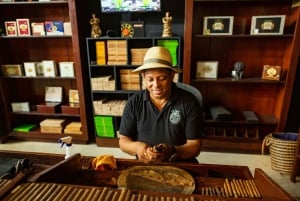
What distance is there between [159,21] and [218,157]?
184 cm

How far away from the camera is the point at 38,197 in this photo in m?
0.66

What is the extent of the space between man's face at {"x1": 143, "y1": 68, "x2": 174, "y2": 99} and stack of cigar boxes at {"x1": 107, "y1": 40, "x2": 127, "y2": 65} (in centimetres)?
139

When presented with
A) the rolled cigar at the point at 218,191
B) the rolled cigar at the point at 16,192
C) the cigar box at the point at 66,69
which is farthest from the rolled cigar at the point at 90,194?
the cigar box at the point at 66,69

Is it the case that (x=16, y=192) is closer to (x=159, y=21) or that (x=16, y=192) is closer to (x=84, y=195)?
(x=84, y=195)

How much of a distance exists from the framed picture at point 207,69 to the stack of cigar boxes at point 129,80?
29.6 inches

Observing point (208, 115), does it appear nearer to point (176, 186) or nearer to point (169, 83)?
point (169, 83)

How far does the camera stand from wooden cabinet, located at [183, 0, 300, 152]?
251 centimetres

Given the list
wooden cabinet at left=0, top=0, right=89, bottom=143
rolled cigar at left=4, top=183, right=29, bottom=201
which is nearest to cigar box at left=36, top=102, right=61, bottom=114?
wooden cabinet at left=0, top=0, right=89, bottom=143

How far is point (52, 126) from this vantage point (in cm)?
312

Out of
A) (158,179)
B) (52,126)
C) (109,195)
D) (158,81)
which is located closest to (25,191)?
(109,195)

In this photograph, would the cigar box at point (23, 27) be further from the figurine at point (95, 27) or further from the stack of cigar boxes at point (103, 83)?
the stack of cigar boxes at point (103, 83)

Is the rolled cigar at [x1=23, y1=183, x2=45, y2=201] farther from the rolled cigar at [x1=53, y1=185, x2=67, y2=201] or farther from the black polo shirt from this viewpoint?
the black polo shirt

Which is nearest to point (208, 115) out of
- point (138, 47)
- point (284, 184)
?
point (284, 184)

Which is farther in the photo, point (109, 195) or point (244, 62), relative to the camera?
→ point (244, 62)
